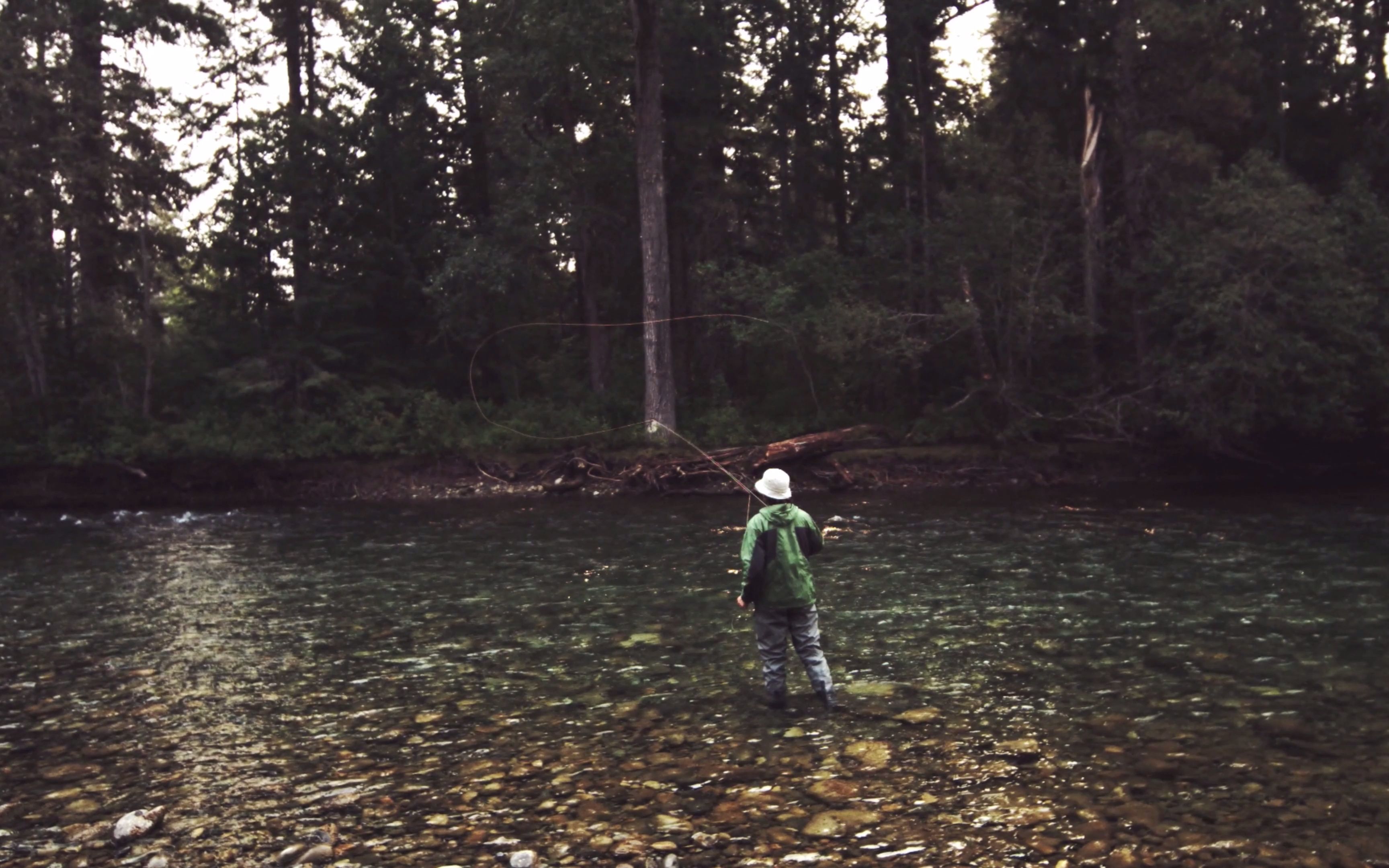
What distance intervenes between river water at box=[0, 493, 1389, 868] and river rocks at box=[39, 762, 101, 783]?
4cm

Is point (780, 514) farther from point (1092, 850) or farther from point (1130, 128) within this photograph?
point (1130, 128)

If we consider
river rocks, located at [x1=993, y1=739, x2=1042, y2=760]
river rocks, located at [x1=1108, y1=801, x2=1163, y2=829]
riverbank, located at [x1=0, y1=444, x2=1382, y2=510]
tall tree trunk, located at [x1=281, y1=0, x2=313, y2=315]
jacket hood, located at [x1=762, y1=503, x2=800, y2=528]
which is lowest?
river rocks, located at [x1=1108, y1=801, x2=1163, y2=829]

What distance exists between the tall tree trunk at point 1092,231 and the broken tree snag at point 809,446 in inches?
216

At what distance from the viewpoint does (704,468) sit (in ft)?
85.6

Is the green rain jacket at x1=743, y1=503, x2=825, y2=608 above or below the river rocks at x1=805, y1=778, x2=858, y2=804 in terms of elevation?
above

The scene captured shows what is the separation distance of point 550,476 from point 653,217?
22.6 ft

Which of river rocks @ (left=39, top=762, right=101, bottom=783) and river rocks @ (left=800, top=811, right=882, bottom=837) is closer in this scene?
river rocks @ (left=800, top=811, right=882, bottom=837)

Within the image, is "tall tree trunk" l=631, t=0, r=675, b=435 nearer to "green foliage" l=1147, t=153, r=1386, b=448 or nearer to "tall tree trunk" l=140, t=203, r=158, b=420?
"green foliage" l=1147, t=153, r=1386, b=448

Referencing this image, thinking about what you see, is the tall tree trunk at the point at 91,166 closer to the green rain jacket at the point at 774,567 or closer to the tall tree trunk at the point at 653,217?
the tall tree trunk at the point at 653,217

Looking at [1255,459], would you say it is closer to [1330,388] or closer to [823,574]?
[1330,388]

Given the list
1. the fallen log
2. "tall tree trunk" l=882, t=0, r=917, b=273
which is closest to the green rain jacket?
the fallen log

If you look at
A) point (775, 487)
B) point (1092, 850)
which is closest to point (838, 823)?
point (1092, 850)

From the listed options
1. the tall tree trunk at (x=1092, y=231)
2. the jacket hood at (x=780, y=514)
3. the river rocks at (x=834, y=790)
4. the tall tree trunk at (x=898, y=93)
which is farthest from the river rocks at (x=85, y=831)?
the tall tree trunk at (x=898, y=93)

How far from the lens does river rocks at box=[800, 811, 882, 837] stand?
21.0 ft
